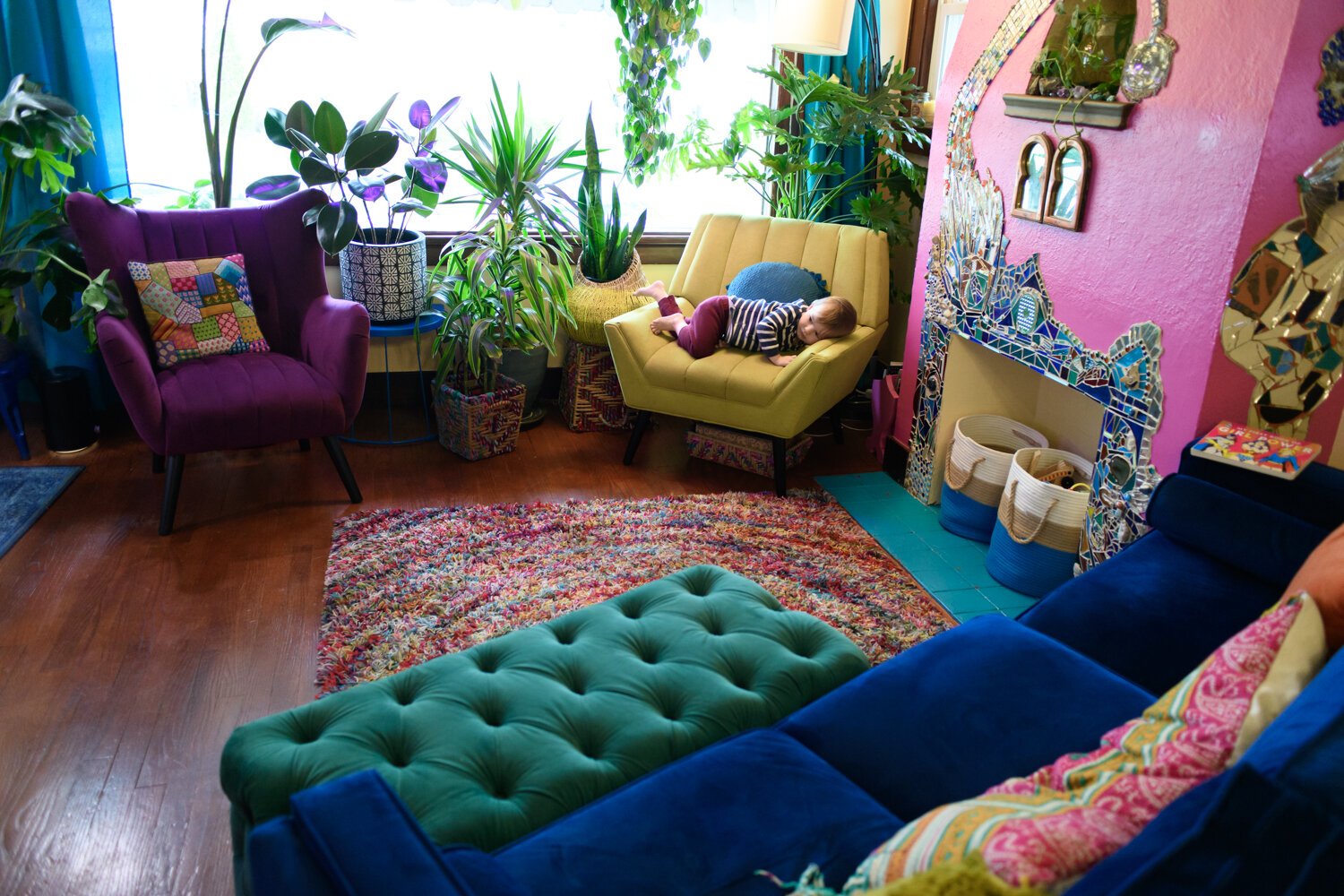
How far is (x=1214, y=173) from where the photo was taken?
83.4 inches

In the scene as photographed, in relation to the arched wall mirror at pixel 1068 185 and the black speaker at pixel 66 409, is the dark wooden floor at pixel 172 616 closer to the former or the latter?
the black speaker at pixel 66 409

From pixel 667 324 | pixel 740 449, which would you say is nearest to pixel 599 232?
pixel 667 324

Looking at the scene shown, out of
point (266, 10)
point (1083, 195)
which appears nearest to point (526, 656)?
point (1083, 195)

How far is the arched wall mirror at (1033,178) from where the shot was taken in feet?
8.63

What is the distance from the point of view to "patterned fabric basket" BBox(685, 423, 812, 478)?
11.1 ft

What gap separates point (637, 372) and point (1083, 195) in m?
1.48

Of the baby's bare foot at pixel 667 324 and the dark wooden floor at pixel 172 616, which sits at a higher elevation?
the baby's bare foot at pixel 667 324

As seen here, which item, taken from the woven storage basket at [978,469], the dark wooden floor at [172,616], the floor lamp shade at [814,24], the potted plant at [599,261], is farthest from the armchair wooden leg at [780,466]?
the floor lamp shade at [814,24]

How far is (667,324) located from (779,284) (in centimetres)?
42

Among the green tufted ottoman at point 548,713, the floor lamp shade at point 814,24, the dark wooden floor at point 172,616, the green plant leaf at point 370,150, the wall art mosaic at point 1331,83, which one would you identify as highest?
the floor lamp shade at point 814,24

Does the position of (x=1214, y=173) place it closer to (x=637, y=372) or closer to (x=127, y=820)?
(x=637, y=372)

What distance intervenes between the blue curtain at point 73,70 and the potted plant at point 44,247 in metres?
0.07

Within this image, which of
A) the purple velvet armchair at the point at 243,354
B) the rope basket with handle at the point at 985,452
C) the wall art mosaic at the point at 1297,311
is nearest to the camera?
the wall art mosaic at the point at 1297,311

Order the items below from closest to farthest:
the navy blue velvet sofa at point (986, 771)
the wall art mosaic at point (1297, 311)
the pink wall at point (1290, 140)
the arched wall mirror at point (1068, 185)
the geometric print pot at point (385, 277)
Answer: the navy blue velvet sofa at point (986, 771)
the pink wall at point (1290, 140)
the wall art mosaic at point (1297, 311)
the arched wall mirror at point (1068, 185)
the geometric print pot at point (385, 277)
